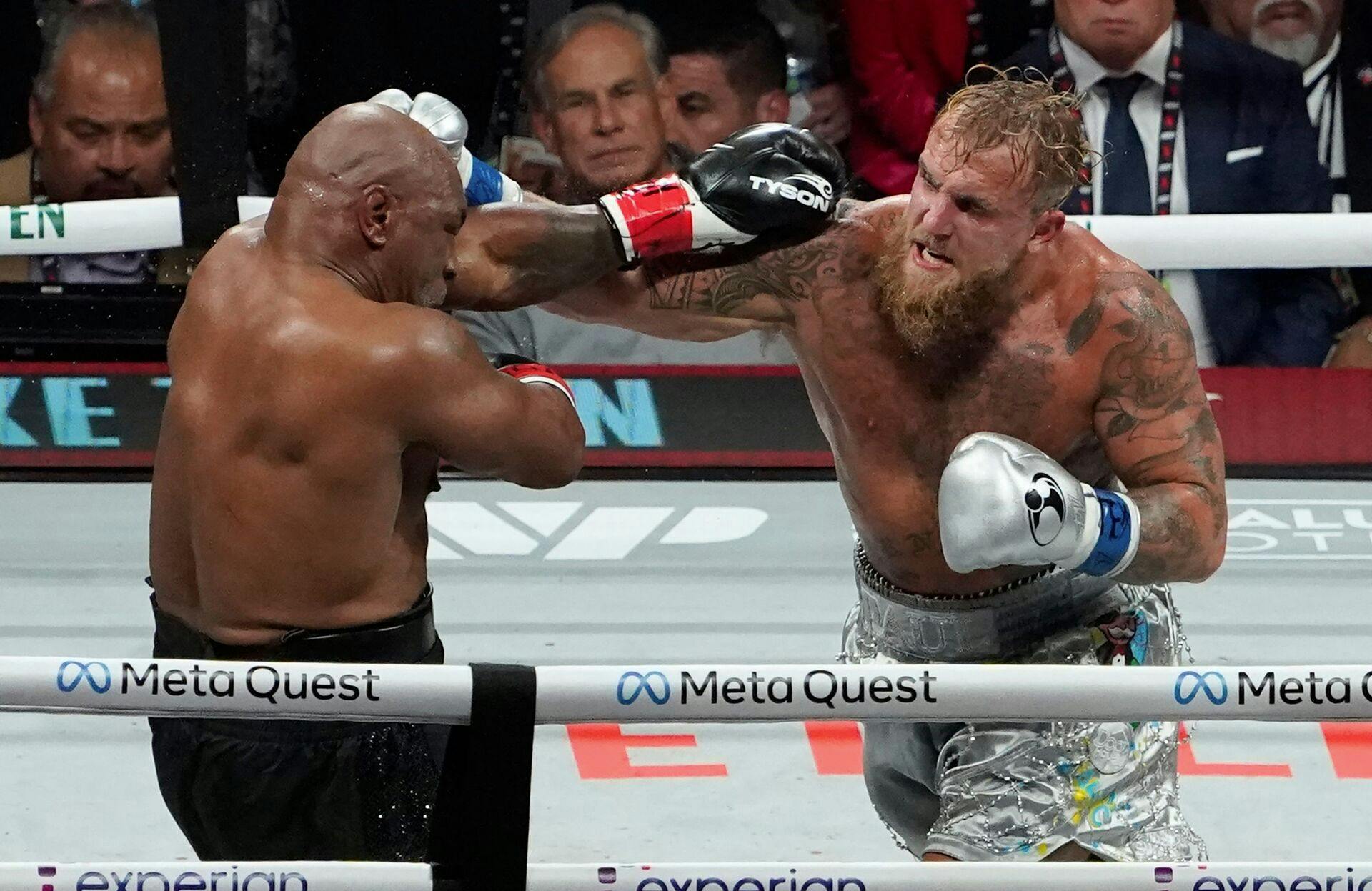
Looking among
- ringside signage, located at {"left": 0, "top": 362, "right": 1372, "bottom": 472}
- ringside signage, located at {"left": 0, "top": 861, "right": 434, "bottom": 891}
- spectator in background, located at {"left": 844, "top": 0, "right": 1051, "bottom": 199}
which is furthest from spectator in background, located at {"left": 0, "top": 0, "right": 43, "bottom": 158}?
ringside signage, located at {"left": 0, "top": 861, "right": 434, "bottom": 891}

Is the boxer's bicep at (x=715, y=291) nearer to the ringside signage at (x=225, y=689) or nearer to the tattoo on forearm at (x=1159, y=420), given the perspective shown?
the tattoo on forearm at (x=1159, y=420)

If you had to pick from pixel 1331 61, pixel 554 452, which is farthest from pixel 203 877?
pixel 1331 61

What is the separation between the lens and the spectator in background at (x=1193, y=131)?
446 cm

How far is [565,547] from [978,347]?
75.3 inches

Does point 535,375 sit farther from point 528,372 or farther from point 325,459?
point 325,459

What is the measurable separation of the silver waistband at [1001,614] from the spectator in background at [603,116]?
2184mm

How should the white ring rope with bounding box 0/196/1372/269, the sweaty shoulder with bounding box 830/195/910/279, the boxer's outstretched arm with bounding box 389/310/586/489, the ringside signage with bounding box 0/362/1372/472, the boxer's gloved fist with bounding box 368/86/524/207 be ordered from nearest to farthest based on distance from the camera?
the boxer's outstretched arm with bounding box 389/310/586/489 → the sweaty shoulder with bounding box 830/195/910/279 → the boxer's gloved fist with bounding box 368/86/524/207 → the white ring rope with bounding box 0/196/1372/269 → the ringside signage with bounding box 0/362/1372/472

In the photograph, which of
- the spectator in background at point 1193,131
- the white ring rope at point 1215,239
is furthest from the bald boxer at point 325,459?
the spectator in background at point 1193,131

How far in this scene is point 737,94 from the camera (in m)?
4.59

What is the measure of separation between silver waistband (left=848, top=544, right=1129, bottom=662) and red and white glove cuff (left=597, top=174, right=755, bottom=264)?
0.54m

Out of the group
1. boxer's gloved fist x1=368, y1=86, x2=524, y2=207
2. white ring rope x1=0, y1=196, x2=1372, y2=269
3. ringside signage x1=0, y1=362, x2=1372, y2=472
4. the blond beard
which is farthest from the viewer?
ringside signage x1=0, y1=362, x2=1372, y2=472

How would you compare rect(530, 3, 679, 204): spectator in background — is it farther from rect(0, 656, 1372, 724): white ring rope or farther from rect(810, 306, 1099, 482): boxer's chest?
rect(0, 656, 1372, 724): white ring rope

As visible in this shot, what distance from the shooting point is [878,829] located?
285 cm

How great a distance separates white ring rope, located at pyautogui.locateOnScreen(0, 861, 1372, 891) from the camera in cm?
176
